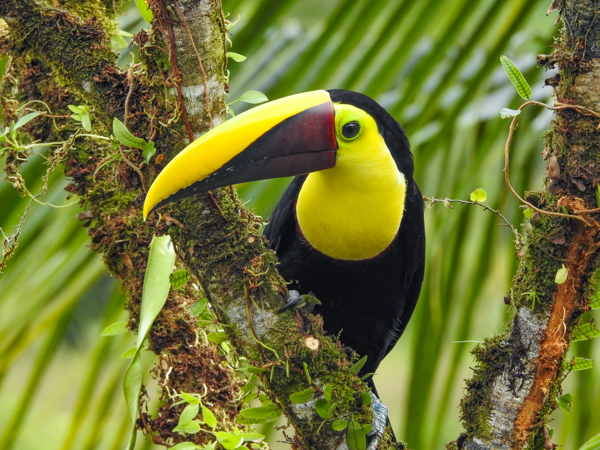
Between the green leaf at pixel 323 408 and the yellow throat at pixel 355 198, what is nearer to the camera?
the green leaf at pixel 323 408

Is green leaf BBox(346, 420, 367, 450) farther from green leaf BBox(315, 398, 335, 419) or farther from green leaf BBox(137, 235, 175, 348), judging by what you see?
green leaf BBox(137, 235, 175, 348)

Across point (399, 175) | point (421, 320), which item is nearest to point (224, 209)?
point (399, 175)

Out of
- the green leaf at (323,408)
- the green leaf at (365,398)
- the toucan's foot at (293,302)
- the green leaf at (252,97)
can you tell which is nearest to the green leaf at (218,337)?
the toucan's foot at (293,302)

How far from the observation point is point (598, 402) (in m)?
2.45

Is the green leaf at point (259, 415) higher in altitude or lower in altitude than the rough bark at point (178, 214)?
lower

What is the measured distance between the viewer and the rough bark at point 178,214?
1690 mm

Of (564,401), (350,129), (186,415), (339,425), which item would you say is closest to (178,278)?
(186,415)

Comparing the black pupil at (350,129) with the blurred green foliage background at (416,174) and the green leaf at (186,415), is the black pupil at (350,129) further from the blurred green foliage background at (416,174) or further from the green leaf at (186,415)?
the green leaf at (186,415)

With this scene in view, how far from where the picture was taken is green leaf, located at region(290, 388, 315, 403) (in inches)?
65.6

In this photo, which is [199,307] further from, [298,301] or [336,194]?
[336,194]

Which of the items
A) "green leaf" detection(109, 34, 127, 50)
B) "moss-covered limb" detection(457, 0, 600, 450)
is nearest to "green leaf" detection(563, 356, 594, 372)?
"moss-covered limb" detection(457, 0, 600, 450)

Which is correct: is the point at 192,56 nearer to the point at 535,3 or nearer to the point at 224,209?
the point at 224,209

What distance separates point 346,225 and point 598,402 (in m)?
1.22

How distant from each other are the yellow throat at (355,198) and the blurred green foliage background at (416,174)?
198 mm
